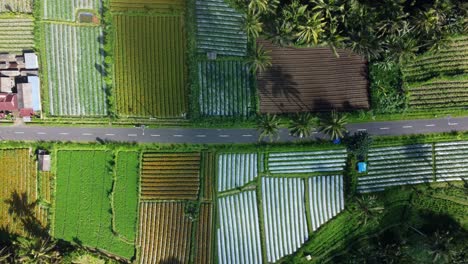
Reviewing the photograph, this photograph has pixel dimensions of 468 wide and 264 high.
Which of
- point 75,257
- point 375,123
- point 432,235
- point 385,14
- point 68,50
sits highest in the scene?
point 385,14

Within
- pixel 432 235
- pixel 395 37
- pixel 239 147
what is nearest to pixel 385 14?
pixel 395 37

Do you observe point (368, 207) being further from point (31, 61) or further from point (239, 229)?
point (31, 61)

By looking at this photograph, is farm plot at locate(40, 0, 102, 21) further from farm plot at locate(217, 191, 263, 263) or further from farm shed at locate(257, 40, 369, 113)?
farm plot at locate(217, 191, 263, 263)

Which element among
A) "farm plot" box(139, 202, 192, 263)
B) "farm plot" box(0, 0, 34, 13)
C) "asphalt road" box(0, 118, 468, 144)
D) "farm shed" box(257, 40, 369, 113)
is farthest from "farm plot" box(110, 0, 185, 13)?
"farm plot" box(139, 202, 192, 263)

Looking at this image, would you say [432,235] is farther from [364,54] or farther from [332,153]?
[364,54]

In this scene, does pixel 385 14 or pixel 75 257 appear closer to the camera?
pixel 385 14

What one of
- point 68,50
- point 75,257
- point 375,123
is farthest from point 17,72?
point 375,123

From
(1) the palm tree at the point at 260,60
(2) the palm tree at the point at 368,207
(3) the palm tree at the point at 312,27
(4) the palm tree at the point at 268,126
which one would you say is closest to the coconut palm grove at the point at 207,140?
(2) the palm tree at the point at 368,207

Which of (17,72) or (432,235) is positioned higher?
(17,72)
